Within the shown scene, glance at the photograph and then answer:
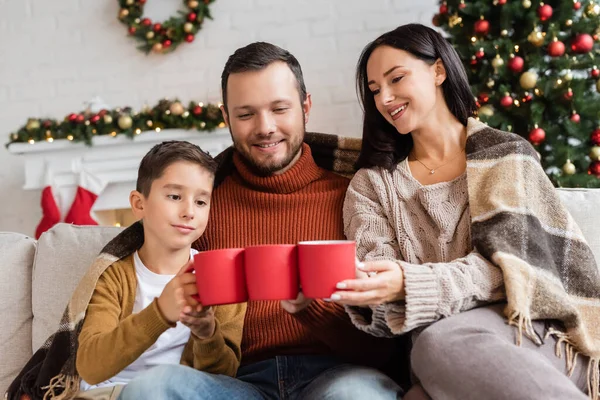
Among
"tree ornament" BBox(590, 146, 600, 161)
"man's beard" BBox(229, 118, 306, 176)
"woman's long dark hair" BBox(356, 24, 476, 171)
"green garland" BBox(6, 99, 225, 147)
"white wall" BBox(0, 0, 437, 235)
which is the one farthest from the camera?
"white wall" BBox(0, 0, 437, 235)

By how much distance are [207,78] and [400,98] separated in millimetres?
2356

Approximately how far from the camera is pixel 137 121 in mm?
3414

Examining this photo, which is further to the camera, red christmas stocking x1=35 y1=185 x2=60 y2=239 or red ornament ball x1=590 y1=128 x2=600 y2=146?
red christmas stocking x1=35 y1=185 x2=60 y2=239

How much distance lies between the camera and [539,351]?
1.25 meters

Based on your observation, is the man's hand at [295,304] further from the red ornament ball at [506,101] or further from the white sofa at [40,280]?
the red ornament ball at [506,101]

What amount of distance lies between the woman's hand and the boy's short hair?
54 centimetres

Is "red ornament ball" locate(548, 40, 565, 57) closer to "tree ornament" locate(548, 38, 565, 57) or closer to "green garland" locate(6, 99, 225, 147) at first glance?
"tree ornament" locate(548, 38, 565, 57)

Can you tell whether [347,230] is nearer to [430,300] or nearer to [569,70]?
[430,300]

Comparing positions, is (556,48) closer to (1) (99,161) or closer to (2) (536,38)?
(2) (536,38)

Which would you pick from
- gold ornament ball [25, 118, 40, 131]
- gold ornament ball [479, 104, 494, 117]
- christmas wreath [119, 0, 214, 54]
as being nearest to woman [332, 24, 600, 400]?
gold ornament ball [479, 104, 494, 117]

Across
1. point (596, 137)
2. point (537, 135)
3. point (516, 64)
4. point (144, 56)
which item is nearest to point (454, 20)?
point (516, 64)

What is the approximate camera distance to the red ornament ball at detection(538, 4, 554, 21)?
8.38ft

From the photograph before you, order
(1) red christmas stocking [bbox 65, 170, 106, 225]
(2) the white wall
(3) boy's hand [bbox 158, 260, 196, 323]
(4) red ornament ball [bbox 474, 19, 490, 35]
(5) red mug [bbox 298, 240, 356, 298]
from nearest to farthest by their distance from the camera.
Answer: (5) red mug [bbox 298, 240, 356, 298], (3) boy's hand [bbox 158, 260, 196, 323], (4) red ornament ball [bbox 474, 19, 490, 35], (1) red christmas stocking [bbox 65, 170, 106, 225], (2) the white wall

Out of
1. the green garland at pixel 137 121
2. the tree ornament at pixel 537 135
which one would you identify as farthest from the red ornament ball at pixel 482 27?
the green garland at pixel 137 121
